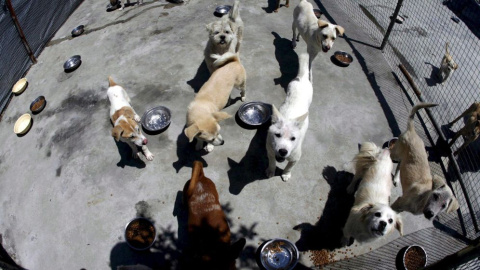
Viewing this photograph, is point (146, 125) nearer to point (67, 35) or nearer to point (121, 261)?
point (121, 261)

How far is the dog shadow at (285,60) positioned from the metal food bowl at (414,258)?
5174 millimetres

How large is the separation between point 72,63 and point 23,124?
8.65ft

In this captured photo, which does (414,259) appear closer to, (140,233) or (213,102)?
(213,102)

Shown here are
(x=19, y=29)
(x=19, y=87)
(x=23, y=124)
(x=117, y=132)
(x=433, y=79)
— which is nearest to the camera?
(x=117, y=132)

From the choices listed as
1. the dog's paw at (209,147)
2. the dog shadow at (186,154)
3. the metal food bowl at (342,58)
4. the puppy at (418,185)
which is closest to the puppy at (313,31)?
the metal food bowl at (342,58)

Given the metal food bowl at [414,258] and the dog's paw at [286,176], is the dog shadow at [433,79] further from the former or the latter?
the dog's paw at [286,176]

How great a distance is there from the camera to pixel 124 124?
229 inches

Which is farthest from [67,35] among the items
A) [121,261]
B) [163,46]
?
[121,261]

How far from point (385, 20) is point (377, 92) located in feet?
19.1

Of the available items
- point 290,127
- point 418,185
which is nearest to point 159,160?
point 290,127

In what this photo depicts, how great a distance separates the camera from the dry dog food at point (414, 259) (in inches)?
202

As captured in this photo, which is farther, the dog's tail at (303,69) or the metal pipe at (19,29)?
the metal pipe at (19,29)

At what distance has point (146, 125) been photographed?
7.28 m

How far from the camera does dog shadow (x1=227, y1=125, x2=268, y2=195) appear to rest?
6363 mm
